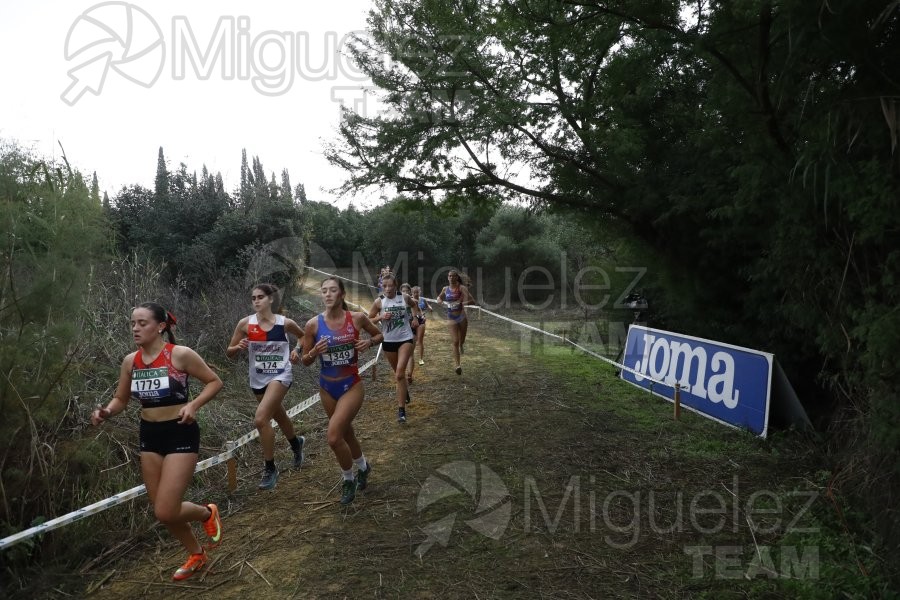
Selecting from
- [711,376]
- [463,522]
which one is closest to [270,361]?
[463,522]

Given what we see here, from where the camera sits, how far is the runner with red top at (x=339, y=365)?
5145 mm

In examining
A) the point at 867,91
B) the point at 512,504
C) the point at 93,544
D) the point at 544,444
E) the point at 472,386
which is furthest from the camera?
the point at 472,386

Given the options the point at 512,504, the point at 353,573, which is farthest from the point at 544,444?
the point at 353,573

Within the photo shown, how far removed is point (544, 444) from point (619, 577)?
9.31ft

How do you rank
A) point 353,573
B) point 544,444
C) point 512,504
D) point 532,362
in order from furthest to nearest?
1. point 532,362
2. point 544,444
3. point 512,504
4. point 353,573

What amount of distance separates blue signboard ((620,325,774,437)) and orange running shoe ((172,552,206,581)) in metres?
6.46

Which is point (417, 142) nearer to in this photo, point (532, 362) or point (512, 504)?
point (532, 362)

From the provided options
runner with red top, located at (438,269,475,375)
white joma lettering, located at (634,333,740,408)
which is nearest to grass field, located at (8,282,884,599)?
white joma lettering, located at (634,333,740,408)

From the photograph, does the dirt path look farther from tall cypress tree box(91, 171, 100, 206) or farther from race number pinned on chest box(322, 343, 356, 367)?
tall cypress tree box(91, 171, 100, 206)

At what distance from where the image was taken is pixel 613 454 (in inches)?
252

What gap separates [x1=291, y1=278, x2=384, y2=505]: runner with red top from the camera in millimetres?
5145

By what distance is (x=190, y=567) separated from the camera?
4.13 metres

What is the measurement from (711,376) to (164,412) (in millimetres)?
7229

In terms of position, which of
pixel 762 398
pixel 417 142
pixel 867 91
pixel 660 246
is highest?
pixel 417 142
